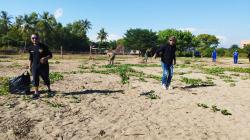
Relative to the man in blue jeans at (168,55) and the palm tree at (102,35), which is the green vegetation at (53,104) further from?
the palm tree at (102,35)

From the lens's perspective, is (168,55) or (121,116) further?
(168,55)

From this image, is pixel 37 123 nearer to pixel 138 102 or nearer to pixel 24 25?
pixel 138 102

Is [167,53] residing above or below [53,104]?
above

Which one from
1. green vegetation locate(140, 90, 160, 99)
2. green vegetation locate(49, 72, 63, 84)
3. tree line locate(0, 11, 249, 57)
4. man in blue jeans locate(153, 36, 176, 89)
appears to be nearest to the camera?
green vegetation locate(140, 90, 160, 99)

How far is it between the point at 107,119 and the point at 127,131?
0.99m

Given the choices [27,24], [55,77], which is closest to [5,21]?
[27,24]

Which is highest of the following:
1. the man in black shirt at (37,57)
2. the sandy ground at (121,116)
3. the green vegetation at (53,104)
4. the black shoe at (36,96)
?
the man in black shirt at (37,57)

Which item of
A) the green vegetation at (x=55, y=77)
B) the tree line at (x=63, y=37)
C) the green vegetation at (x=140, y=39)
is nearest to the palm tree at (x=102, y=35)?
the tree line at (x=63, y=37)

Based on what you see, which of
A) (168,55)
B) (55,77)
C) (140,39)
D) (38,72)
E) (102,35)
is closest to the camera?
(38,72)

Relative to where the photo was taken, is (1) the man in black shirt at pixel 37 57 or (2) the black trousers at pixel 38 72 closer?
(1) the man in black shirt at pixel 37 57

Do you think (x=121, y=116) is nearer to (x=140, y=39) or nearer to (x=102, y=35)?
(x=140, y=39)

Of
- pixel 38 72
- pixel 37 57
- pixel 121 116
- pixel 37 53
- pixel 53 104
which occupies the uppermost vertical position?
pixel 37 53

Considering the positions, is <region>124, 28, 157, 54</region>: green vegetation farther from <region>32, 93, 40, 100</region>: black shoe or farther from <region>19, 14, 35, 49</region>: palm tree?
<region>32, 93, 40, 100</region>: black shoe

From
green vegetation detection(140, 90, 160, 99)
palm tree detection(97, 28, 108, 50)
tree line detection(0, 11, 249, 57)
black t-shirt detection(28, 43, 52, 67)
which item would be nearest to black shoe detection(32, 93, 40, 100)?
black t-shirt detection(28, 43, 52, 67)
